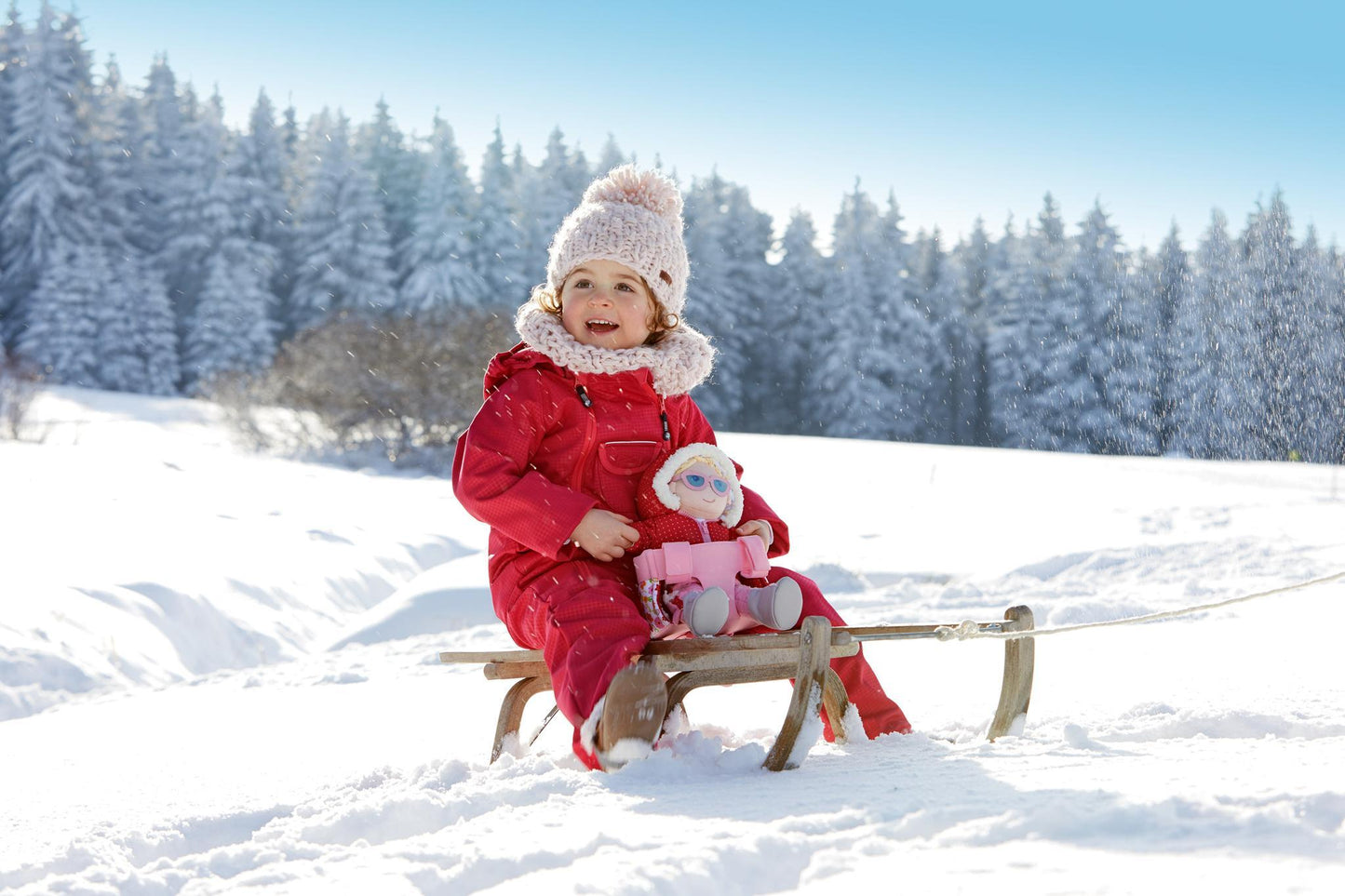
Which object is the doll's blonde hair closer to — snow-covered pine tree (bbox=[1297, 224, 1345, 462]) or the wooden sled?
the wooden sled

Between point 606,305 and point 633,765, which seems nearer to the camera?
point 633,765

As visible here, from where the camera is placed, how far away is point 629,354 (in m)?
3.05

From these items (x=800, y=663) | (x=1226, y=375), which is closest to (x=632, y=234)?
(x=800, y=663)

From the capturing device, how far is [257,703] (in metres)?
4.29

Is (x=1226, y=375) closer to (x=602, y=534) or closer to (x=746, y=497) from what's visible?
(x=746, y=497)

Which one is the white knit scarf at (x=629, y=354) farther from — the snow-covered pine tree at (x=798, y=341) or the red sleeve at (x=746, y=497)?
the snow-covered pine tree at (x=798, y=341)

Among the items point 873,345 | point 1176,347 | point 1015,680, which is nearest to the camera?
point 1015,680

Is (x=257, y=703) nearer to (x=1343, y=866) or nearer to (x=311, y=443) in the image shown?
(x=1343, y=866)

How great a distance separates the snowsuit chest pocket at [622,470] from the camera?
3.04 meters

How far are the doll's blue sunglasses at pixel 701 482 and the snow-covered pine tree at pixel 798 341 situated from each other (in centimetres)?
3313

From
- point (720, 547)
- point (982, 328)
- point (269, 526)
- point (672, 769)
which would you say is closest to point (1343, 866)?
point (672, 769)

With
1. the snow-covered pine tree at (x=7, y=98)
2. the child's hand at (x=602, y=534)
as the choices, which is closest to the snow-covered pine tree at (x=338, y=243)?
the snow-covered pine tree at (x=7, y=98)

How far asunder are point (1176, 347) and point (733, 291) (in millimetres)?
13013

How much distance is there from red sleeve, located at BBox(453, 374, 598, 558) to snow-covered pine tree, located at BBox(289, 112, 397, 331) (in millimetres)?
30339
